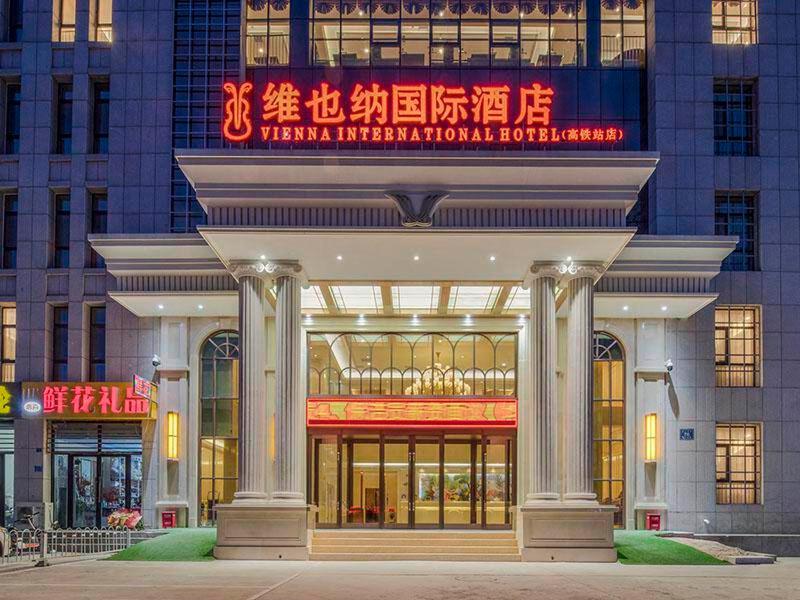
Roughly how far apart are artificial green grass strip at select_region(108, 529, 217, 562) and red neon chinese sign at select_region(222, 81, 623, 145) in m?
10.0

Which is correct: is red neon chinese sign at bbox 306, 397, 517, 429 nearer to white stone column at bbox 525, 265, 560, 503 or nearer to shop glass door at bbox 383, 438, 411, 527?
shop glass door at bbox 383, 438, 411, 527

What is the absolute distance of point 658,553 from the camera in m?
24.8

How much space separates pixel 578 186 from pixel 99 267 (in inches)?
628

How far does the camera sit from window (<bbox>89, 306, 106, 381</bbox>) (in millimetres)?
32062

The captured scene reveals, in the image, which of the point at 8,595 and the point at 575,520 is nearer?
the point at 8,595

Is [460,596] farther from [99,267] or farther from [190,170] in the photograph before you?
[99,267]

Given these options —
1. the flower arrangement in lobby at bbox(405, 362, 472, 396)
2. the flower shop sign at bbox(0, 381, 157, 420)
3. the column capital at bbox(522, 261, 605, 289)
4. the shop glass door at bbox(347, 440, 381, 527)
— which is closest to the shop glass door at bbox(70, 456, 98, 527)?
the flower shop sign at bbox(0, 381, 157, 420)

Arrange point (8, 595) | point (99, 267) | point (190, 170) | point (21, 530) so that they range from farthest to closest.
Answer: point (99, 267) < point (21, 530) < point (190, 170) < point (8, 595)

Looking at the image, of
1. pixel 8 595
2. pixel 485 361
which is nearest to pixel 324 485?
pixel 485 361

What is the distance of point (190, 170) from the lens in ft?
76.2

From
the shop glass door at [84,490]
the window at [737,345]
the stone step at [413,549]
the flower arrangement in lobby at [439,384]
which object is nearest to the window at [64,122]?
the shop glass door at [84,490]

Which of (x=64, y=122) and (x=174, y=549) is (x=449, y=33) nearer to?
(x=64, y=122)

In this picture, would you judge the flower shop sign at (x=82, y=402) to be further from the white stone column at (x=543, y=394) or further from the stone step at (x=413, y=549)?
the white stone column at (x=543, y=394)

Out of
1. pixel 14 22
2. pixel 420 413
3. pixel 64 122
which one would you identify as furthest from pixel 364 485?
pixel 14 22
